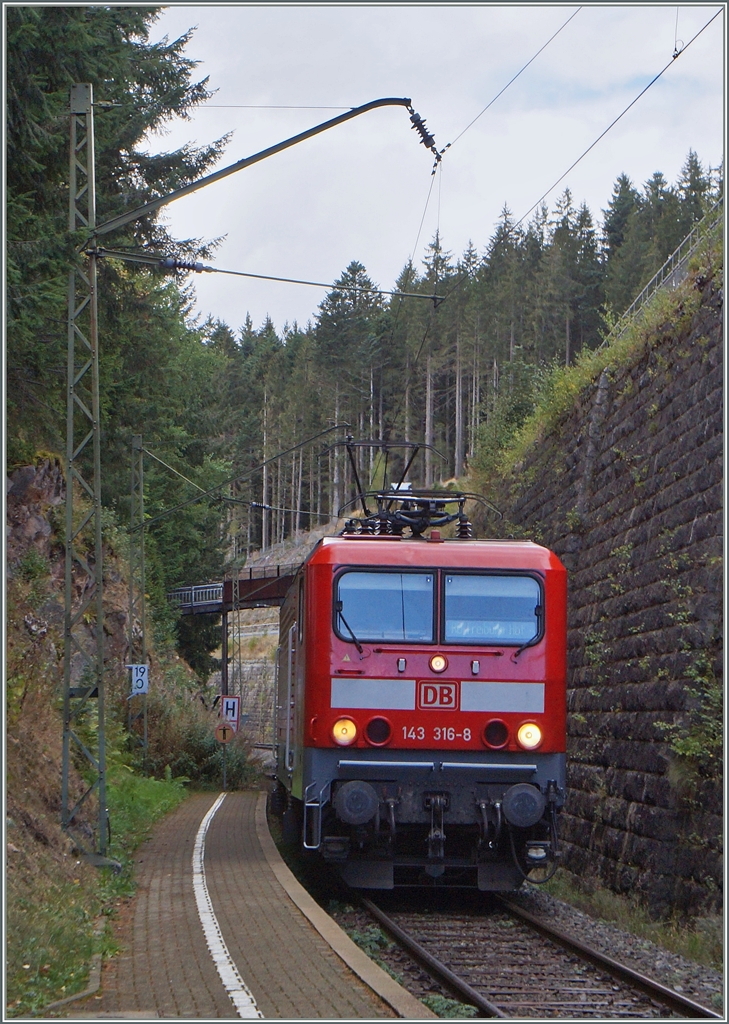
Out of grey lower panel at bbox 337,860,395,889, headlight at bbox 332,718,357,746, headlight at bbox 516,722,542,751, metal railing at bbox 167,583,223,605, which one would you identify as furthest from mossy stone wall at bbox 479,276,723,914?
metal railing at bbox 167,583,223,605

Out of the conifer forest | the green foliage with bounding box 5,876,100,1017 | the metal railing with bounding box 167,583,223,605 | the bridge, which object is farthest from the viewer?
the metal railing with bounding box 167,583,223,605

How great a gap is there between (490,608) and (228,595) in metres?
33.7

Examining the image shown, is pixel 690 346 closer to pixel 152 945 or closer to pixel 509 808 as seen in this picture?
pixel 509 808

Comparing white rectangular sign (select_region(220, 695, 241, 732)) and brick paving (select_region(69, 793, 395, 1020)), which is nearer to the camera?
brick paving (select_region(69, 793, 395, 1020))

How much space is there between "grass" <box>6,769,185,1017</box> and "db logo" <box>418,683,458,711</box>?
3.47m

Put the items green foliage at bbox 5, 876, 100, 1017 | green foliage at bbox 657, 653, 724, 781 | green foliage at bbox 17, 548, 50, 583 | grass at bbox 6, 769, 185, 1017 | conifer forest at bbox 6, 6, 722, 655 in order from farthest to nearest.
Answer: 1. green foliage at bbox 17, 548, 50, 583
2. conifer forest at bbox 6, 6, 722, 655
3. green foliage at bbox 657, 653, 724, 781
4. grass at bbox 6, 769, 185, 1017
5. green foliage at bbox 5, 876, 100, 1017

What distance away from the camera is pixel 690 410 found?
1323cm

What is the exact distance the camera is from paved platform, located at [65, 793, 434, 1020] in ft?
21.4

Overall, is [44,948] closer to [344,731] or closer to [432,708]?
[344,731]

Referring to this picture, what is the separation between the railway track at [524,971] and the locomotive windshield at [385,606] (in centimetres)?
264

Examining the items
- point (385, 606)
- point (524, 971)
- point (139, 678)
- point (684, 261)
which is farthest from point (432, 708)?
point (139, 678)

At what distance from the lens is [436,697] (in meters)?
10.6

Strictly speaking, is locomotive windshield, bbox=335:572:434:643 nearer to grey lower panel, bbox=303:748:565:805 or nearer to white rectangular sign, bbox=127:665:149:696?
grey lower panel, bbox=303:748:565:805

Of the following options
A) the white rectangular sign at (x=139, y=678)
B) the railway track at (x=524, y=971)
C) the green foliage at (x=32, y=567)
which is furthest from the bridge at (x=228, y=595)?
the railway track at (x=524, y=971)
